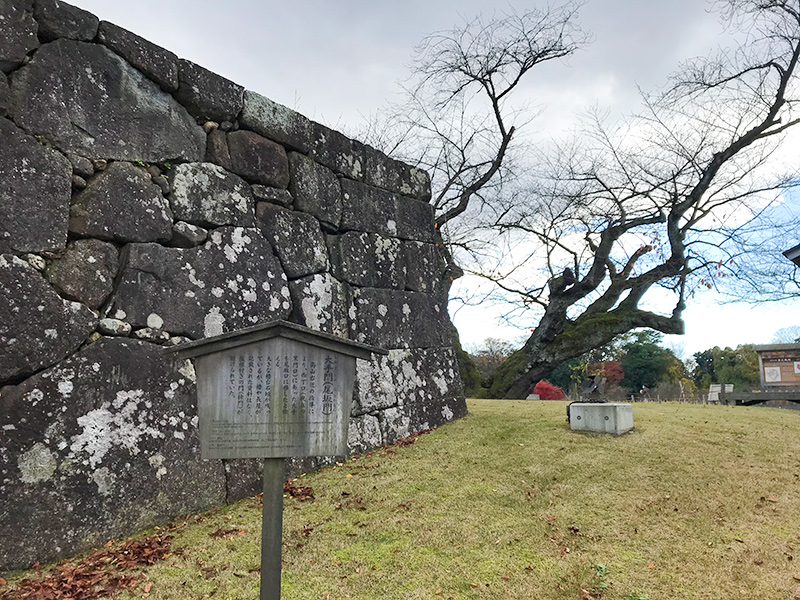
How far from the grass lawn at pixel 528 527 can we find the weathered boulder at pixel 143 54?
13.0ft

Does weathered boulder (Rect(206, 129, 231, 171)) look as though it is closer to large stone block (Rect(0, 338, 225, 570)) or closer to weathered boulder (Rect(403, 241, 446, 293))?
large stone block (Rect(0, 338, 225, 570))

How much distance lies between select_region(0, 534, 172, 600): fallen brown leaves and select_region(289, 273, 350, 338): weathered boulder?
2.56 metres

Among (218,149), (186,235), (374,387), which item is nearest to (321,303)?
(374,387)

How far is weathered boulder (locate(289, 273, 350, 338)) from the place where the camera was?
5742mm

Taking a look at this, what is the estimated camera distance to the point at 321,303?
6008mm

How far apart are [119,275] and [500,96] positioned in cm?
994

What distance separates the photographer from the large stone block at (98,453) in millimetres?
3543

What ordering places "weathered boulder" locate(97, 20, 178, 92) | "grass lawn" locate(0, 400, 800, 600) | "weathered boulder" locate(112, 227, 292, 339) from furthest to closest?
1. "weathered boulder" locate(97, 20, 178, 92)
2. "weathered boulder" locate(112, 227, 292, 339)
3. "grass lawn" locate(0, 400, 800, 600)

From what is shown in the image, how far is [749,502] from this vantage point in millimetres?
4648

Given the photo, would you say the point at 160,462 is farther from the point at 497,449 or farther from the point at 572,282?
the point at 572,282

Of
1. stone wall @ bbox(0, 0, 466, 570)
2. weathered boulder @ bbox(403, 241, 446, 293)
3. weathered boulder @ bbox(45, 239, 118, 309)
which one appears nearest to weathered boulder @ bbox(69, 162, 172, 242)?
stone wall @ bbox(0, 0, 466, 570)

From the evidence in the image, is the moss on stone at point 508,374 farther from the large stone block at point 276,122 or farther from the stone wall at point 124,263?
the large stone block at point 276,122

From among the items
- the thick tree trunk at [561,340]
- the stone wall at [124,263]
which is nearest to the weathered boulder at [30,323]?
the stone wall at [124,263]

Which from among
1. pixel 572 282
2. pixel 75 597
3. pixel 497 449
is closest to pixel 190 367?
pixel 75 597
